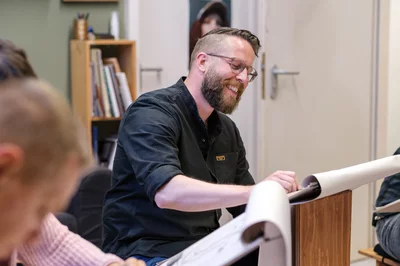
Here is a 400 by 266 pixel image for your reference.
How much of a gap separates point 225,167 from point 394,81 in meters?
2.02

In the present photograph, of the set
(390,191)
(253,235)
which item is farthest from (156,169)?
(390,191)

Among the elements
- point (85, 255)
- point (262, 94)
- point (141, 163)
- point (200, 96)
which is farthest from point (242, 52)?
point (262, 94)

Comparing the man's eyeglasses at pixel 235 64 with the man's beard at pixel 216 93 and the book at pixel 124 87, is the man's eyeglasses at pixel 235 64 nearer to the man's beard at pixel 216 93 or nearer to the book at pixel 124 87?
the man's beard at pixel 216 93

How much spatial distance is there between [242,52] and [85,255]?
993 millimetres

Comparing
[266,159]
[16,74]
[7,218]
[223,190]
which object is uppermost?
[16,74]

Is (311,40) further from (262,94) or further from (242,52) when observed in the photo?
(242,52)

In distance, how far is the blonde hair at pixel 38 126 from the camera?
549 millimetres

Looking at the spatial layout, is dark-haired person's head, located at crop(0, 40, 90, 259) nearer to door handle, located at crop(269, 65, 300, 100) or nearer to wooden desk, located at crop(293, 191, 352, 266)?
wooden desk, located at crop(293, 191, 352, 266)

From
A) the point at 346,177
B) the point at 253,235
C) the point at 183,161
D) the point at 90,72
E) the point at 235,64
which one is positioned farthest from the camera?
the point at 90,72

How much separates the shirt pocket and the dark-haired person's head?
4.37 feet

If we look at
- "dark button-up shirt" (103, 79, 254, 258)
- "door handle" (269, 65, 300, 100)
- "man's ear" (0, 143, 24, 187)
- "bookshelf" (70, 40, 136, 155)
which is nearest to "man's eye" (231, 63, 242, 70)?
"dark button-up shirt" (103, 79, 254, 258)

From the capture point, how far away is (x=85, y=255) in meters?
1.18

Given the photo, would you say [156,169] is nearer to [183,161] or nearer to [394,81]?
[183,161]

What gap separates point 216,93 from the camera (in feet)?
6.25
